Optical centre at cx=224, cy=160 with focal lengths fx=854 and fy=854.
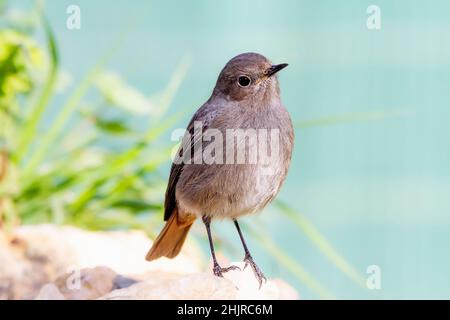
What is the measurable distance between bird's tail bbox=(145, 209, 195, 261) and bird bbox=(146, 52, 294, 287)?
1.21 feet

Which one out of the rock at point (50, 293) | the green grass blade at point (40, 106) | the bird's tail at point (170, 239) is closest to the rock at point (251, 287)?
the bird's tail at point (170, 239)

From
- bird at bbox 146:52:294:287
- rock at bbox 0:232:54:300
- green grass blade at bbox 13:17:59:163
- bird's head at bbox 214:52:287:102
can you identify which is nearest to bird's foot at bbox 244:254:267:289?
bird at bbox 146:52:294:287

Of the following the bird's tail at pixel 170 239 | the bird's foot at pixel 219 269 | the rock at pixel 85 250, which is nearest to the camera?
the bird's foot at pixel 219 269

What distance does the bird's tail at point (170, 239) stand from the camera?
402cm

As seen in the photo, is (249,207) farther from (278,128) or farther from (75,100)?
(75,100)

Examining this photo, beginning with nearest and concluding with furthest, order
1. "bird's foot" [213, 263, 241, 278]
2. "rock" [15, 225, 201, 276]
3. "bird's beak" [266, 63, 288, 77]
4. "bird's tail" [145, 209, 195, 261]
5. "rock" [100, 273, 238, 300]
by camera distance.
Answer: "rock" [100, 273, 238, 300], "bird's beak" [266, 63, 288, 77], "bird's foot" [213, 263, 241, 278], "bird's tail" [145, 209, 195, 261], "rock" [15, 225, 201, 276]

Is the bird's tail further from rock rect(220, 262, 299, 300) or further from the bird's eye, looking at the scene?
the bird's eye

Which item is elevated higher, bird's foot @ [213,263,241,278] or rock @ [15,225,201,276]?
bird's foot @ [213,263,241,278]

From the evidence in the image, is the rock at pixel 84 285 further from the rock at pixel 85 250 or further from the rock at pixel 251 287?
the rock at pixel 85 250

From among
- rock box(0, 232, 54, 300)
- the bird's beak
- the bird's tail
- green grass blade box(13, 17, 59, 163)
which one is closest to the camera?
the bird's beak

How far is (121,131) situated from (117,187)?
365 mm

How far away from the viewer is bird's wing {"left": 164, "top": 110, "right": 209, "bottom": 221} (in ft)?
11.8

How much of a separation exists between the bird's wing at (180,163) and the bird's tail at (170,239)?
0.21 ft
